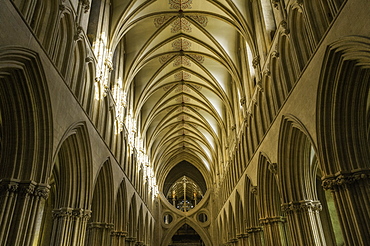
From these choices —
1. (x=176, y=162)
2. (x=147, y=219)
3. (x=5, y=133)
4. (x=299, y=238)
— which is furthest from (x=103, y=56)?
(x=176, y=162)

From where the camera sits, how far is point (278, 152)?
37.1 feet

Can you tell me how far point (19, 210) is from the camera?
7059mm

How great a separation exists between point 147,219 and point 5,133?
2005 cm

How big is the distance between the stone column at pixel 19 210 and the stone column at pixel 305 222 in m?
7.83

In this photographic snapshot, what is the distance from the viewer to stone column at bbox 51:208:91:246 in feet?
32.4

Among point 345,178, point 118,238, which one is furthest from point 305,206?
point 118,238

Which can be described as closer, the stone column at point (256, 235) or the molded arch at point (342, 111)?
the molded arch at point (342, 111)

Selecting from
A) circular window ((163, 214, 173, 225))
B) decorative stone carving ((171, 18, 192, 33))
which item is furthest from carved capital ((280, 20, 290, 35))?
circular window ((163, 214, 173, 225))

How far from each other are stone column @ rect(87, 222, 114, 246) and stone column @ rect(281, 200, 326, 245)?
7.68 meters

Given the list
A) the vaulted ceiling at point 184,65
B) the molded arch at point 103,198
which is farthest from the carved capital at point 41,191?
the vaulted ceiling at point 184,65

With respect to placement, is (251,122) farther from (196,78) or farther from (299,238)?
(196,78)

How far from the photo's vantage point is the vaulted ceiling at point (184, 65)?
1609 centimetres

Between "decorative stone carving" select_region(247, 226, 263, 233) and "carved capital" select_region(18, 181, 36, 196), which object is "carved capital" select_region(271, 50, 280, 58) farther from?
"decorative stone carving" select_region(247, 226, 263, 233)

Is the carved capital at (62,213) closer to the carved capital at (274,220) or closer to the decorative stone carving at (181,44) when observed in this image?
the carved capital at (274,220)
